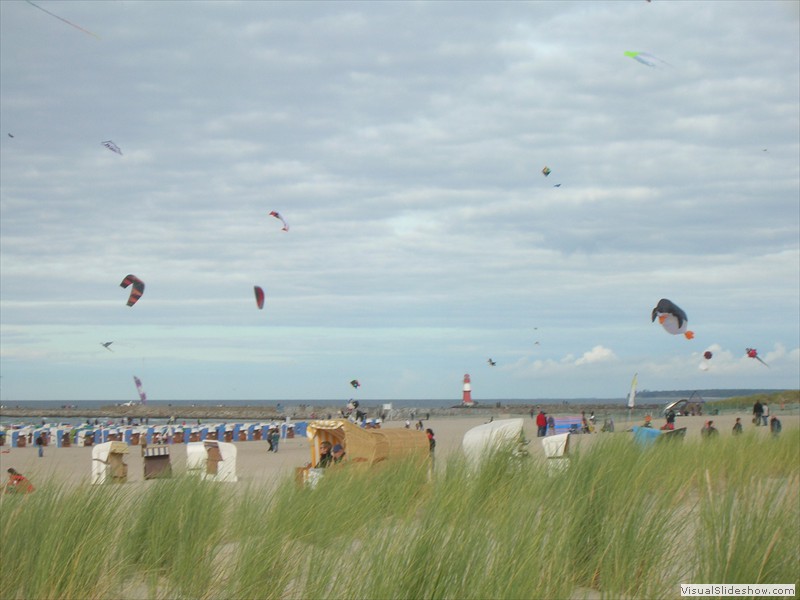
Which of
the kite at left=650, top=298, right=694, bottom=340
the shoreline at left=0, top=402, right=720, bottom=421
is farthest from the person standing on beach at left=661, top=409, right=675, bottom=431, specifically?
the shoreline at left=0, top=402, right=720, bottom=421

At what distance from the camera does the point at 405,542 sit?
5.14 metres

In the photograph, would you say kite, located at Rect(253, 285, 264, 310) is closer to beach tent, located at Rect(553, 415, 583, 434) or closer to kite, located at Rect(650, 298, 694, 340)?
kite, located at Rect(650, 298, 694, 340)

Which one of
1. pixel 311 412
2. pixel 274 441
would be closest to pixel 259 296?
pixel 274 441

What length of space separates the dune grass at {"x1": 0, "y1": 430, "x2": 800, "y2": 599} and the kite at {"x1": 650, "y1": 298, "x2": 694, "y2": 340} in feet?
38.4

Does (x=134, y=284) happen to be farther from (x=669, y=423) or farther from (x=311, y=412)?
(x=311, y=412)

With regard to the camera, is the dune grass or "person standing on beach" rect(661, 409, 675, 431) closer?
the dune grass

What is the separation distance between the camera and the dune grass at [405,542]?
5047mm

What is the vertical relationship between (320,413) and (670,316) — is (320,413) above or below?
below

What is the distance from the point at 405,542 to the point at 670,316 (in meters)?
14.8

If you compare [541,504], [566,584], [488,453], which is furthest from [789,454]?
[566,584]

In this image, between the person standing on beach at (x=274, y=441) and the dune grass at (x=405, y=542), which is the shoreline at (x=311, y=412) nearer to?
the person standing on beach at (x=274, y=441)

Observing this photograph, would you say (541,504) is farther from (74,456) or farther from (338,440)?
(74,456)

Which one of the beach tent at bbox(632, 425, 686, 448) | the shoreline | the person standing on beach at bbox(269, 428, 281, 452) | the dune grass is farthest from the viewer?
the shoreline

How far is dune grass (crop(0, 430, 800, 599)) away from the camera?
16.6 feet
